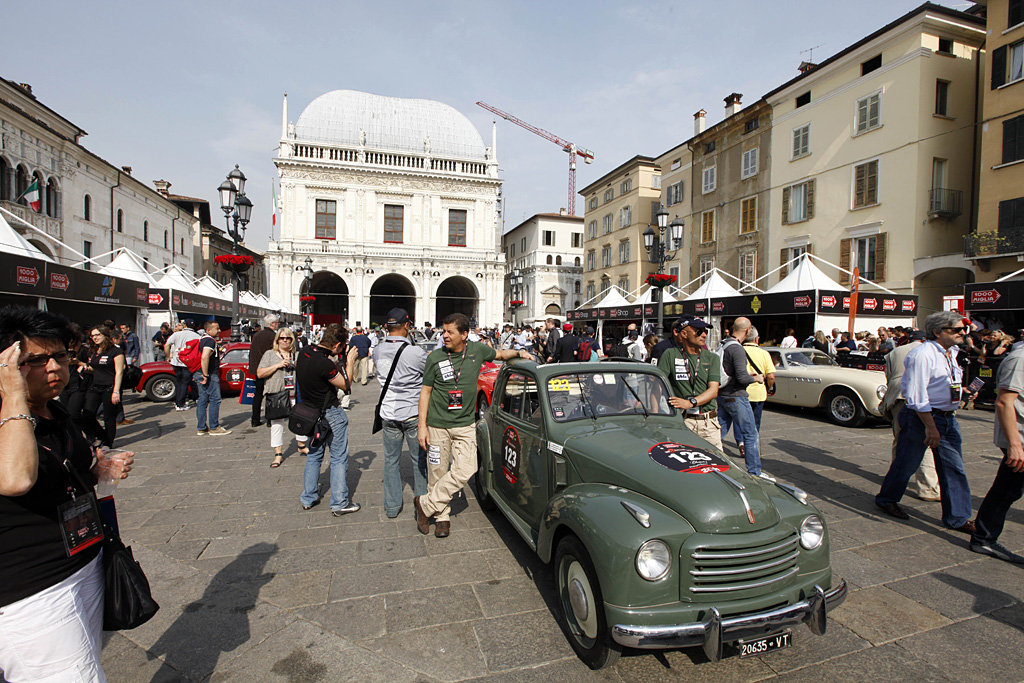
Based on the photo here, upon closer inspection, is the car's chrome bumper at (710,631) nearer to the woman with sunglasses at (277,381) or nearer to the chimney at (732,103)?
the woman with sunglasses at (277,381)

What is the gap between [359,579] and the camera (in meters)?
3.67

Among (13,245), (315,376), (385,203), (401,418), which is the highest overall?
(385,203)

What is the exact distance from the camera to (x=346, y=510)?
492cm

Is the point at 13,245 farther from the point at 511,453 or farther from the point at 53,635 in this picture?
the point at 53,635

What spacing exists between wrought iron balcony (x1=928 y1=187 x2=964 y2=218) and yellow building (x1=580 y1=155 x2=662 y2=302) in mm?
15685

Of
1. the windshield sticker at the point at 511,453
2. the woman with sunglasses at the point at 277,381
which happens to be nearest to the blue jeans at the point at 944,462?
the windshield sticker at the point at 511,453

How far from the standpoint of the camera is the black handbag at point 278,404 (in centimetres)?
644

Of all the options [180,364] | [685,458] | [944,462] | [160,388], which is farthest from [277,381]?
[944,462]

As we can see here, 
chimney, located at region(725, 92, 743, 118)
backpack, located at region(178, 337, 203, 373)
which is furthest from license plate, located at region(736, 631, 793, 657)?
chimney, located at region(725, 92, 743, 118)

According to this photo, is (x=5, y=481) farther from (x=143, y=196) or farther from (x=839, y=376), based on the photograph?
(x=143, y=196)

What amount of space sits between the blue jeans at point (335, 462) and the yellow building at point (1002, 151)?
1999 cm

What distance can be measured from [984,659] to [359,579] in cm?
378

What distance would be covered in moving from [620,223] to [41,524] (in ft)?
125

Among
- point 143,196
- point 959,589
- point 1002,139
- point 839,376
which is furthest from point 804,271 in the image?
point 143,196
